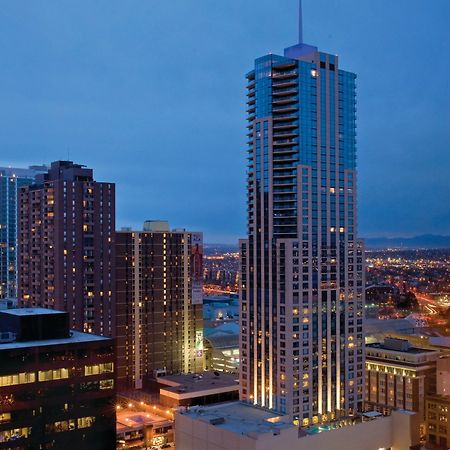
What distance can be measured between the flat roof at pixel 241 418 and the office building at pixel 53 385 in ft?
38.1

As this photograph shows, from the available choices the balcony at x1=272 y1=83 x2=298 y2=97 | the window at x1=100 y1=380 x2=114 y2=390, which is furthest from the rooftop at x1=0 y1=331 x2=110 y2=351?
the balcony at x1=272 y1=83 x2=298 y2=97

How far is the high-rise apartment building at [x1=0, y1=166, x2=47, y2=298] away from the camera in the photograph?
188962 millimetres

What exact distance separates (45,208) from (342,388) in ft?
202

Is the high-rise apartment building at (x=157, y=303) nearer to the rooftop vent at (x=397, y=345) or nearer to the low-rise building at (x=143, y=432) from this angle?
the low-rise building at (x=143, y=432)

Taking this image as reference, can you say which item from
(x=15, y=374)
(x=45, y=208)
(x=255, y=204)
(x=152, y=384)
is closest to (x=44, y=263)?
(x=45, y=208)

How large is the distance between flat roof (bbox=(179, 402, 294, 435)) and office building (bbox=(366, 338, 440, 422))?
21.6 meters

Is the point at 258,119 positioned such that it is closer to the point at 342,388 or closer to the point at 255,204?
the point at 255,204

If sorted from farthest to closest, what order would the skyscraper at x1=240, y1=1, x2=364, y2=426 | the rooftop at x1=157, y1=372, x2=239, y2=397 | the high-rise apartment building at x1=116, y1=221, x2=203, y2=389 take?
the high-rise apartment building at x1=116, y1=221, x2=203, y2=389 → the rooftop at x1=157, y1=372, x2=239, y2=397 → the skyscraper at x1=240, y1=1, x2=364, y2=426

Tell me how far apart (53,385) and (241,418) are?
69.8 ft

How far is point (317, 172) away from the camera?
84375 millimetres

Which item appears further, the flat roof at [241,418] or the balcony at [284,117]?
the balcony at [284,117]

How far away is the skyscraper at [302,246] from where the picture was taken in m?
80.2

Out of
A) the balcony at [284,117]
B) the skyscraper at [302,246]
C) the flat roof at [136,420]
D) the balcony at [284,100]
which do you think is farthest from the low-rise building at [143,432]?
the balcony at [284,100]

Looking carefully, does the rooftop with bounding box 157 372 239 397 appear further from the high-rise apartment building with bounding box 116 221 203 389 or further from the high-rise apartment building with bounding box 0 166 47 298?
the high-rise apartment building with bounding box 0 166 47 298
